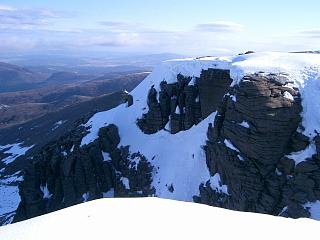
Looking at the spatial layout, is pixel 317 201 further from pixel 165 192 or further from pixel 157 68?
pixel 157 68

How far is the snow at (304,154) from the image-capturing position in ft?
141

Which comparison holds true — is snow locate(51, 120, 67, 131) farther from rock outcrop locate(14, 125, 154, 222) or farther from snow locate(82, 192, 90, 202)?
snow locate(82, 192, 90, 202)

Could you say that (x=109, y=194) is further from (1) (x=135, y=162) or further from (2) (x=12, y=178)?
(2) (x=12, y=178)

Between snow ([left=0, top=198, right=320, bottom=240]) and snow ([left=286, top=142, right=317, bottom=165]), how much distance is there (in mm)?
25737

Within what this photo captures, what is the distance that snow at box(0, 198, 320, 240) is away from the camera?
1650cm

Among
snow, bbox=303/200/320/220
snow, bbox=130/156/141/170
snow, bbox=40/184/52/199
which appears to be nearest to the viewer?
snow, bbox=303/200/320/220

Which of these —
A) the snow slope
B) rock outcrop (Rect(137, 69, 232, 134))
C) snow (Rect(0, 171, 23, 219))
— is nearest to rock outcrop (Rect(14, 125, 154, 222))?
the snow slope

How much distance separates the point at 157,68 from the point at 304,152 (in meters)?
37.0

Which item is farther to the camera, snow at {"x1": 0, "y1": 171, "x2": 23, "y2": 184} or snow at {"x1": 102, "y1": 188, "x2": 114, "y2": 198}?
snow at {"x1": 0, "y1": 171, "x2": 23, "y2": 184}

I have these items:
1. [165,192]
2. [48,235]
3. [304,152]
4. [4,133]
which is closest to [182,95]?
[165,192]

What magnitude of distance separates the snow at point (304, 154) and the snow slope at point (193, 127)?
4.94 feet

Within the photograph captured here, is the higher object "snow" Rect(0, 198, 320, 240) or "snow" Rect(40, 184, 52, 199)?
"snow" Rect(0, 198, 320, 240)

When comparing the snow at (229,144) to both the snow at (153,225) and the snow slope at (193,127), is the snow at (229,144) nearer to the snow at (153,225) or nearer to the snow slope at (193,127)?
the snow slope at (193,127)

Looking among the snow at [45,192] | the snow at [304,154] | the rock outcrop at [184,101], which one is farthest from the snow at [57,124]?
the snow at [304,154]
